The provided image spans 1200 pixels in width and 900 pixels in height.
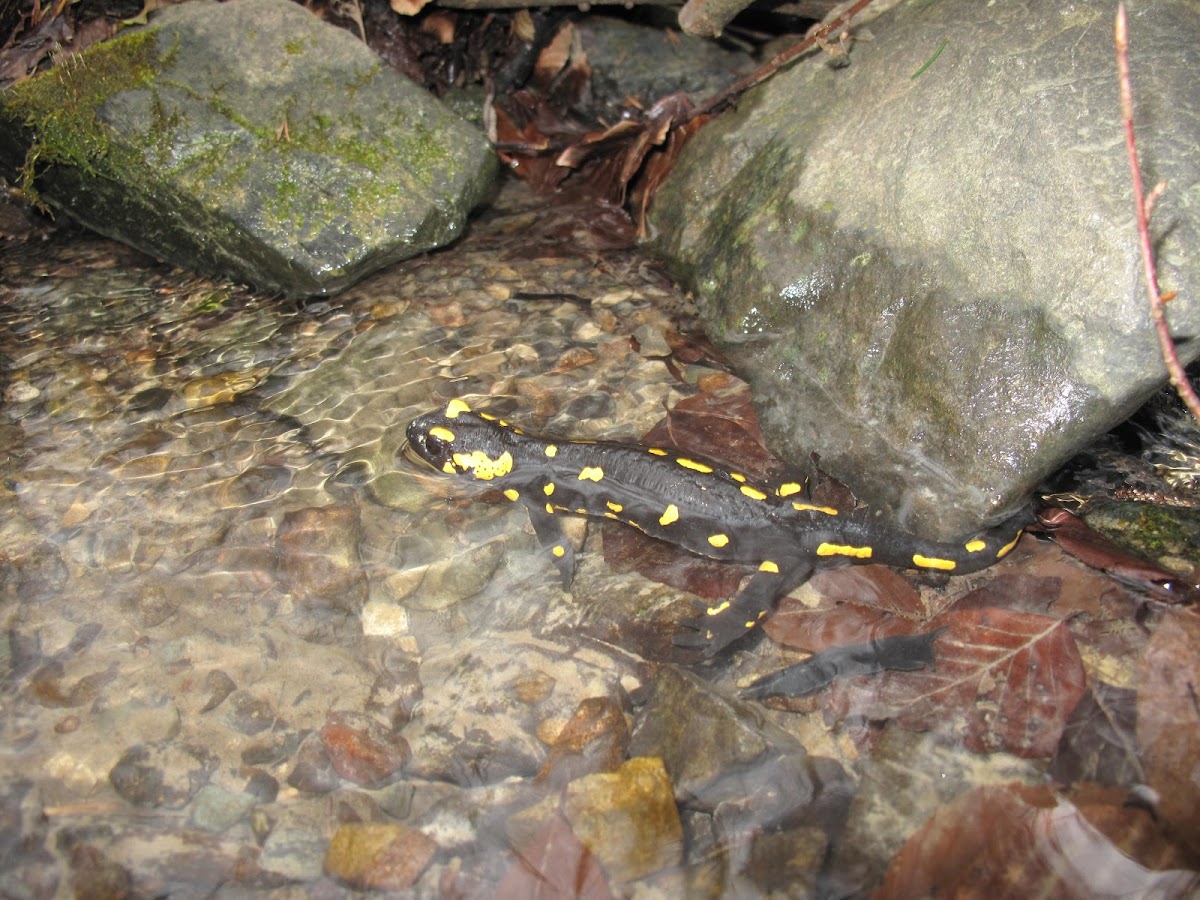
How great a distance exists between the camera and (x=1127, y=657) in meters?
2.38

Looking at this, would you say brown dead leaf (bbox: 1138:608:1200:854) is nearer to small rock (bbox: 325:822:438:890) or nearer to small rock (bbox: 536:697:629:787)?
small rock (bbox: 536:697:629:787)

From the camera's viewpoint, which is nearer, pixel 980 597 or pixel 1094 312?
pixel 1094 312

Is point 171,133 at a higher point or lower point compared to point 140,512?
higher

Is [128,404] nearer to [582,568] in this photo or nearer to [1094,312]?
[582,568]

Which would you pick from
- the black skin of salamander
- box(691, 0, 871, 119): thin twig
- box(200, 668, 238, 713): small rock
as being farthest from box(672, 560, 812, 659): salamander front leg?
box(691, 0, 871, 119): thin twig

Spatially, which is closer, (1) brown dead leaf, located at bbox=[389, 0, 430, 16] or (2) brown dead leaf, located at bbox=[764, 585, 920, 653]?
(2) brown dead leaf, located at bbox=[764, 585, 920, 653]

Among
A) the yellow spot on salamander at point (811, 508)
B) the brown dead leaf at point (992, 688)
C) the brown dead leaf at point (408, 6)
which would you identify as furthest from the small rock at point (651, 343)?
the brown dead leaf at point (408, 6)

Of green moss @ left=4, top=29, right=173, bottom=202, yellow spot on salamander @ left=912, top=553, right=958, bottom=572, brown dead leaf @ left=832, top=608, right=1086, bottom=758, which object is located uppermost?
green moss @ left=4, top=29, right=173, bottom=202

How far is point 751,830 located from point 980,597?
106 centimetres

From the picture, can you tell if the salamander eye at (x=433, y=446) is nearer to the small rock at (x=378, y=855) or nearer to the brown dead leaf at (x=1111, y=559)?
the small rock at (x=378, y=855)

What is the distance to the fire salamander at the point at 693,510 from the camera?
2.68m

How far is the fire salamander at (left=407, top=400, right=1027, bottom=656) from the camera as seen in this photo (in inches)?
106

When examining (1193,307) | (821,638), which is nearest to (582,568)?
(821,638)

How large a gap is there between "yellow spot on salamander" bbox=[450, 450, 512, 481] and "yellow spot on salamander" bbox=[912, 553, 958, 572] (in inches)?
56.5
